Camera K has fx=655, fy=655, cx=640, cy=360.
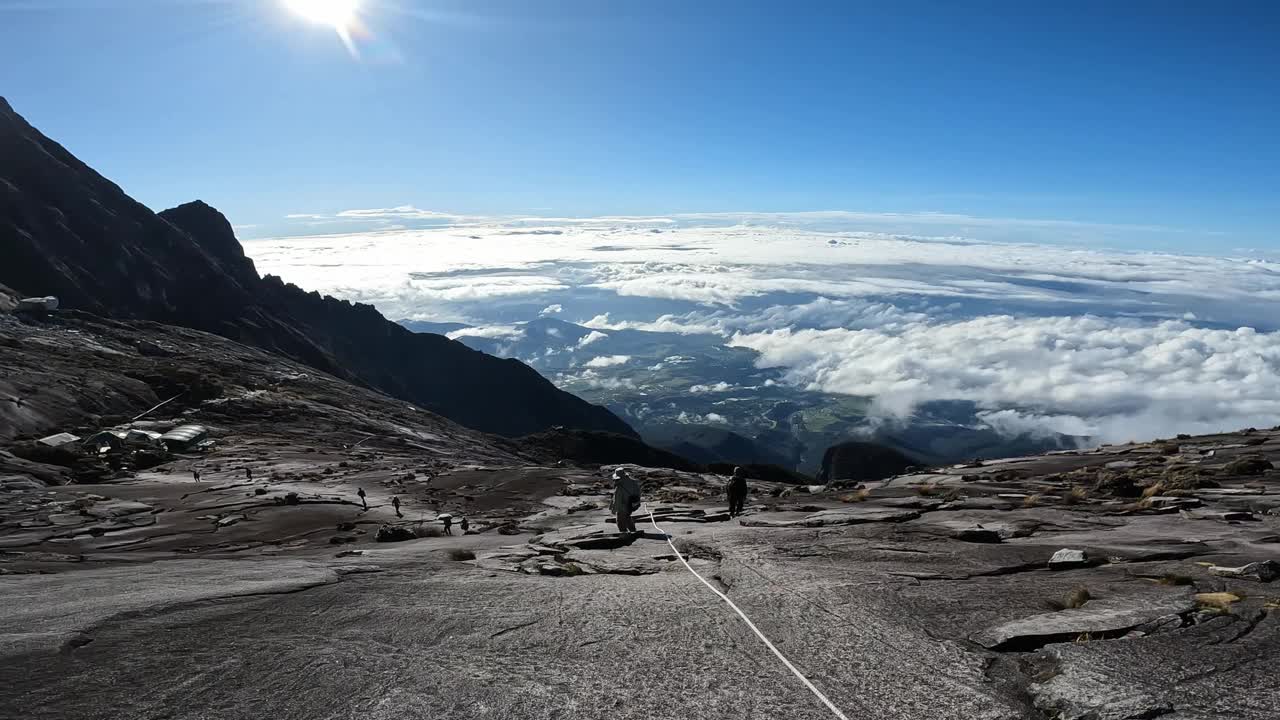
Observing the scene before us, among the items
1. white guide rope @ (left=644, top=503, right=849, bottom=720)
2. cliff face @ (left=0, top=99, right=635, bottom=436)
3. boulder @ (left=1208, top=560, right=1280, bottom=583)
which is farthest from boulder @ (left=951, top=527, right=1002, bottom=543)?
cliff face @ (left=0, top=99, right=635, bottom=436)

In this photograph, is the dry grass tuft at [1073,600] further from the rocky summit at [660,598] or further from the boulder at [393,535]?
the boulder at [393,535]

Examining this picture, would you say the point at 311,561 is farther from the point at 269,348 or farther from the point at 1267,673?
the point at 269,348

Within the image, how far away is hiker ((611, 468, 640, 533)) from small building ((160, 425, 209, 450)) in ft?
153

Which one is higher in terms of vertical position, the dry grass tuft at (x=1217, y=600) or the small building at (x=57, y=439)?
the dry grass tuft at (x=1217, y=600)

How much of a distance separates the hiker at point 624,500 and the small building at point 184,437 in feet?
153

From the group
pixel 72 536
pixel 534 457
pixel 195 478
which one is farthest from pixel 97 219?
pixel 72 536

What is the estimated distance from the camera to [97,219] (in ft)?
524

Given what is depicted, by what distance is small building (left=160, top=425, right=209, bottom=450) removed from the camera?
5206cm

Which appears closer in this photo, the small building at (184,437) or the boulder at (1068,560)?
the boulder at (1068,560)

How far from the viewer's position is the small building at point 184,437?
52.1m

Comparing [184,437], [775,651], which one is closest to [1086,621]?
[775,651]

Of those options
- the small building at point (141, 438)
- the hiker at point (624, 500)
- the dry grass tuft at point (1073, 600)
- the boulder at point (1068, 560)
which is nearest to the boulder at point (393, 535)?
the hiker at point (624, 500)

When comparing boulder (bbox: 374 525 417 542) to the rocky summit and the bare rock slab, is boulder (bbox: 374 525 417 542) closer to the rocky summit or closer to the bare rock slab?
the rocky summit

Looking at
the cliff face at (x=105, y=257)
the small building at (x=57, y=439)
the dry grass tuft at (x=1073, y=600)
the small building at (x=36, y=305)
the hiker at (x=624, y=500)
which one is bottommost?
the small building at (x=57, y=439)
